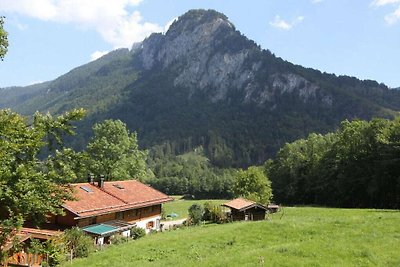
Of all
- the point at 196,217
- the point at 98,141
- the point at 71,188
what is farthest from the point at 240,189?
the point at 71,188

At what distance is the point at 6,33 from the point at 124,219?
35.4 m

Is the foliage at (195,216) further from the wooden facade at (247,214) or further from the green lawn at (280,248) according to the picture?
the green lawn at (280,248)

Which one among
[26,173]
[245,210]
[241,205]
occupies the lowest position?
[245,210]

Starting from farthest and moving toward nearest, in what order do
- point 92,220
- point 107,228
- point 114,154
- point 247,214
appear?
point 114,154 < point 247,214 < point 92,220 < point 107,228

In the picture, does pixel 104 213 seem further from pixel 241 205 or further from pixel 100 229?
pixel 241 205

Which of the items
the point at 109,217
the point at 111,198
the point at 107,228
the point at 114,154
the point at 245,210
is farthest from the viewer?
the point at 114,154

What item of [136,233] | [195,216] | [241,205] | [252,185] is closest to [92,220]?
[136,233]

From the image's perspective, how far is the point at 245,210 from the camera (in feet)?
178

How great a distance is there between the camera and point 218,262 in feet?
67.8

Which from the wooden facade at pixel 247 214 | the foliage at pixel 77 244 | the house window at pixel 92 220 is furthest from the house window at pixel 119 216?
the wooden facade at pixel 247 214

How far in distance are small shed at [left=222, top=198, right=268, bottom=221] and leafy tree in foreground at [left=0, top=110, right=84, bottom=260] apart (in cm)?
3991

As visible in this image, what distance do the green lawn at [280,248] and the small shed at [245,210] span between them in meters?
20.2

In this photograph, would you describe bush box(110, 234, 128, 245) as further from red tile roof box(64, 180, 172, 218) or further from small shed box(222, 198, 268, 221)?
small shed box(222, 198, 268, 221)

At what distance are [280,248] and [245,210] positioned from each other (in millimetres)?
32435
